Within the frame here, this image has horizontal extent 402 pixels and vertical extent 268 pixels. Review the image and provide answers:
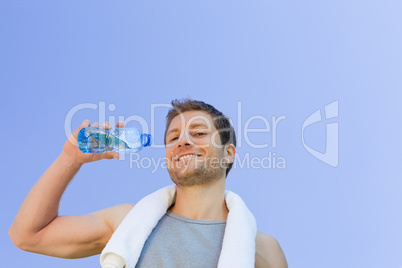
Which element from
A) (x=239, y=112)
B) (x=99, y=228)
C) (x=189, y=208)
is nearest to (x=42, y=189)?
(x=99, y=228)

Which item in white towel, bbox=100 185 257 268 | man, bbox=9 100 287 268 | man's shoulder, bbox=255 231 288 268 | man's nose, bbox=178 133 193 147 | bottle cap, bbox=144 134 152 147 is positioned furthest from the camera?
bottle cap, bbox=144 134 152 147

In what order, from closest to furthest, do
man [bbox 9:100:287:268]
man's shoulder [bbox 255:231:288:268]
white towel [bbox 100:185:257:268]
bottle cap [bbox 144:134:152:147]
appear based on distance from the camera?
white towel [bbox 100:185:257:268] < man [bbox 9:100:287:268] < man's shoulder [bbox 255:231:288:268] < bottle cap [bbox 144:134:152:147]

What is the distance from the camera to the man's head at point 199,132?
3404mm

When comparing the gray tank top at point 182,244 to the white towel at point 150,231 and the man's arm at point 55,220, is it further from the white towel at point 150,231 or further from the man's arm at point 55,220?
the man's arm at point 55,220

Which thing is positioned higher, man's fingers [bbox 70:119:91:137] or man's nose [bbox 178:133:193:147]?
man's fingers [bbox 70:119:91:137]

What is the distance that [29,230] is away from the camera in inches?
112

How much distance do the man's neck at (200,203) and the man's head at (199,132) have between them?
236 mm

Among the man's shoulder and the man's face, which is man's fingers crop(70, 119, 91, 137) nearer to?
the man's face

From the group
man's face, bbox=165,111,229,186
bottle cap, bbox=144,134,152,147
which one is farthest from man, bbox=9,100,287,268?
bottle cap, bbox=144,134,152,147

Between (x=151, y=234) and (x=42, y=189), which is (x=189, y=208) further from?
(x=42, y=189)

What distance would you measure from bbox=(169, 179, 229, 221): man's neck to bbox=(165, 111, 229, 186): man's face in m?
0.06

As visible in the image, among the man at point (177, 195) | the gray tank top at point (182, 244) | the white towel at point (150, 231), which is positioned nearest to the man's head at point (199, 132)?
the man at point (177, 195)

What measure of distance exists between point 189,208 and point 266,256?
0.65m

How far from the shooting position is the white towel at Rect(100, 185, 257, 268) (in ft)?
9.09
